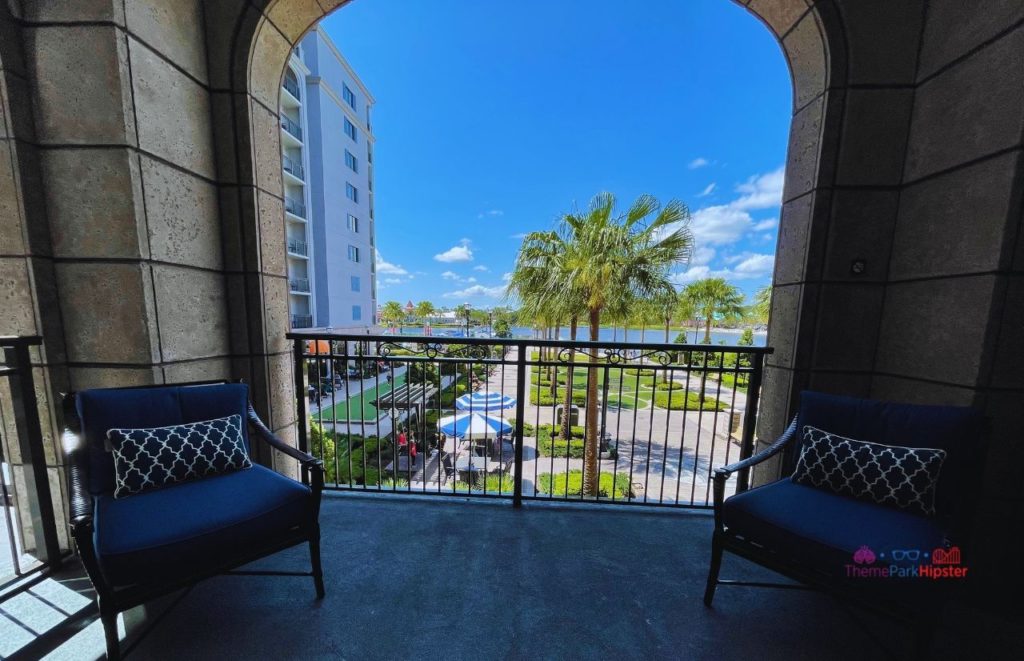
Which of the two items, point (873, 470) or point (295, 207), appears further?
point (295, 207)

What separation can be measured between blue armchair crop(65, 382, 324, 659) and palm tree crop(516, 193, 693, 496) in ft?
12.2

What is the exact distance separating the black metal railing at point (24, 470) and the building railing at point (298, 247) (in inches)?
696

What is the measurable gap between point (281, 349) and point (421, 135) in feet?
81.8

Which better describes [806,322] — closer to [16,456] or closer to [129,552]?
[129,552]

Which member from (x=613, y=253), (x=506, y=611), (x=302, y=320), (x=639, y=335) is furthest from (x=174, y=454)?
(x=302, y=320)

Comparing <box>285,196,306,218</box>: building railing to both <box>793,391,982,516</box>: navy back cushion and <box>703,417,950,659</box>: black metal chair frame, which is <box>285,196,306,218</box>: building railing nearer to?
<box>703,417,950,659</box>: black metal chair frame

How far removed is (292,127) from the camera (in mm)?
16219

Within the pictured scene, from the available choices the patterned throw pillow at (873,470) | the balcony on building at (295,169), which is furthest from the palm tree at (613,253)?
the balcony on building at (295,169)

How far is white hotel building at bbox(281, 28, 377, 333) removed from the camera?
16750 mm

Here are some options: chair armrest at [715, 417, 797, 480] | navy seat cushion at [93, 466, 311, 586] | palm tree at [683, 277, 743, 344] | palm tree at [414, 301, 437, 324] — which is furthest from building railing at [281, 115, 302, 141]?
palm tree at [414, 301, 437, 324]

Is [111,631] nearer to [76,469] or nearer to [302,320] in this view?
[76,469]

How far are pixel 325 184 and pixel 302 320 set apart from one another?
24.4 feet

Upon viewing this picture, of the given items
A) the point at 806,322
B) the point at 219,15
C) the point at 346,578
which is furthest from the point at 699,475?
the point at 219,15

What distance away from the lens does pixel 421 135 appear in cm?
2289
